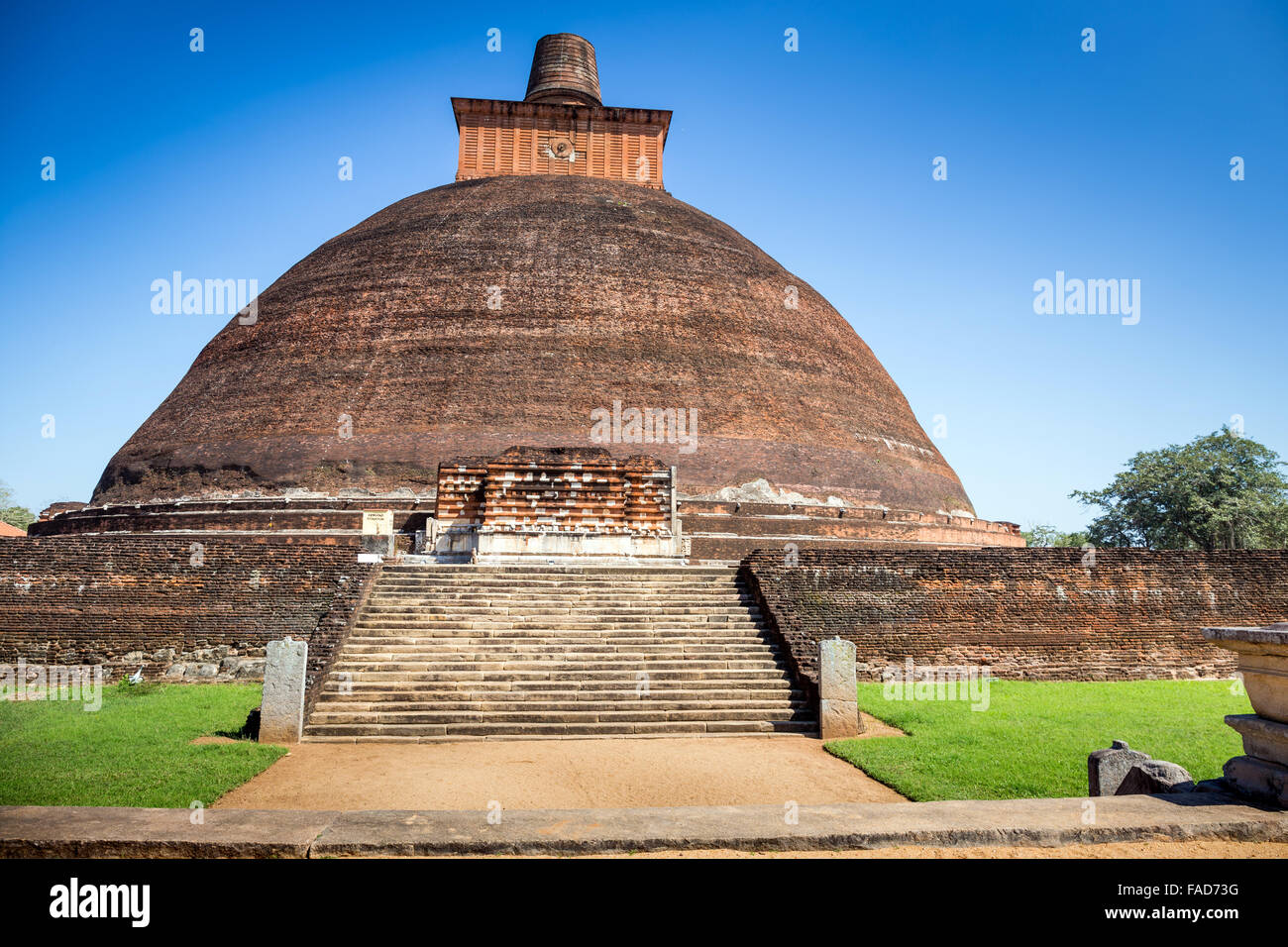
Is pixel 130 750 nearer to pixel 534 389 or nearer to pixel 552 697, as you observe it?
pixel 552 697

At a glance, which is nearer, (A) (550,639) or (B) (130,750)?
(B) (130,750)

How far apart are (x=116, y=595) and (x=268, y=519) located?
17.4ft

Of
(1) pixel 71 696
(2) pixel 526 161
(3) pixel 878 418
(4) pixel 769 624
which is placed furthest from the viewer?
(2) pixel 526 161

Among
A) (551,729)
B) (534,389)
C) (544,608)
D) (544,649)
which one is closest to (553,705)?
(551,729)

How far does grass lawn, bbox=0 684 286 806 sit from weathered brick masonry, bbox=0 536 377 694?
0.68 meters

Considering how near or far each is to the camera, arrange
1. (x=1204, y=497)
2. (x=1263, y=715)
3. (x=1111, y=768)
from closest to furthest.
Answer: (x=1263, y=715), (x=1111, y=768), (x=1204, y=497)

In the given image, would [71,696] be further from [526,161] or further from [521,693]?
[526,161]

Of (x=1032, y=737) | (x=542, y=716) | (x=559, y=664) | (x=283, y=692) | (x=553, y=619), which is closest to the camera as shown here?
(x=1032, y=737)

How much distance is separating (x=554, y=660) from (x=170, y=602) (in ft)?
15.4

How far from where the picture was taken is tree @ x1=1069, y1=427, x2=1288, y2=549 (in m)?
24.4

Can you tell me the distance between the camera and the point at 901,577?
32.1 feet

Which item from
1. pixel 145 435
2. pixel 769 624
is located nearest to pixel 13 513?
pixel 145 435

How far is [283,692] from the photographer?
632 cm
